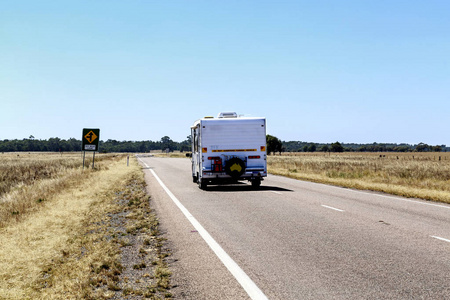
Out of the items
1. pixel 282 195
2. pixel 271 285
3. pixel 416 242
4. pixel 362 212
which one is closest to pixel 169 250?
pixel 271 285

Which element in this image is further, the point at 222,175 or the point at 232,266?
the point at 222,175

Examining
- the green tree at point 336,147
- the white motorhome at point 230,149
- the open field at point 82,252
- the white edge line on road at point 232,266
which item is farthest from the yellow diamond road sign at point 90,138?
the green tree at point 336,147

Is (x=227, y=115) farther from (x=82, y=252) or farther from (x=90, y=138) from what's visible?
(x=90, y=138)

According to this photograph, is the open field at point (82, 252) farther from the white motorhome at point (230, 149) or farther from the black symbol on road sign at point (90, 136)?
the black symbol on road sign at point (90, 136)

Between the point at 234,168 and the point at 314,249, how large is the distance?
10.7 m

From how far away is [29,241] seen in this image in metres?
8.61

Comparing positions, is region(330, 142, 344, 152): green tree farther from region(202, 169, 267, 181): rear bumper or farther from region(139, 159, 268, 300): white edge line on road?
region(139, 159, 268, 300): white edge line on road

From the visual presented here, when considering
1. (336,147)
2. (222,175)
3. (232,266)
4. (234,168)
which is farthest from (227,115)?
(336,147)

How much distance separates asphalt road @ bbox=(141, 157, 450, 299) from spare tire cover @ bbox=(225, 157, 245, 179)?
434cm

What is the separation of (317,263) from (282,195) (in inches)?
380

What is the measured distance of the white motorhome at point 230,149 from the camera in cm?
1814

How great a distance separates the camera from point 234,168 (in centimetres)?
1795

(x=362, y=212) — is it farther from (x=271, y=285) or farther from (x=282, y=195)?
(x=271, y=285)

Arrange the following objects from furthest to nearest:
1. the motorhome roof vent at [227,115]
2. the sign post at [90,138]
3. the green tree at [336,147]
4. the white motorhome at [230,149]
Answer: the green tree at [336,147] < the sign post at [90,138] < the motorhome roof vent at [227,115] < the white motorhome at [230,149]
